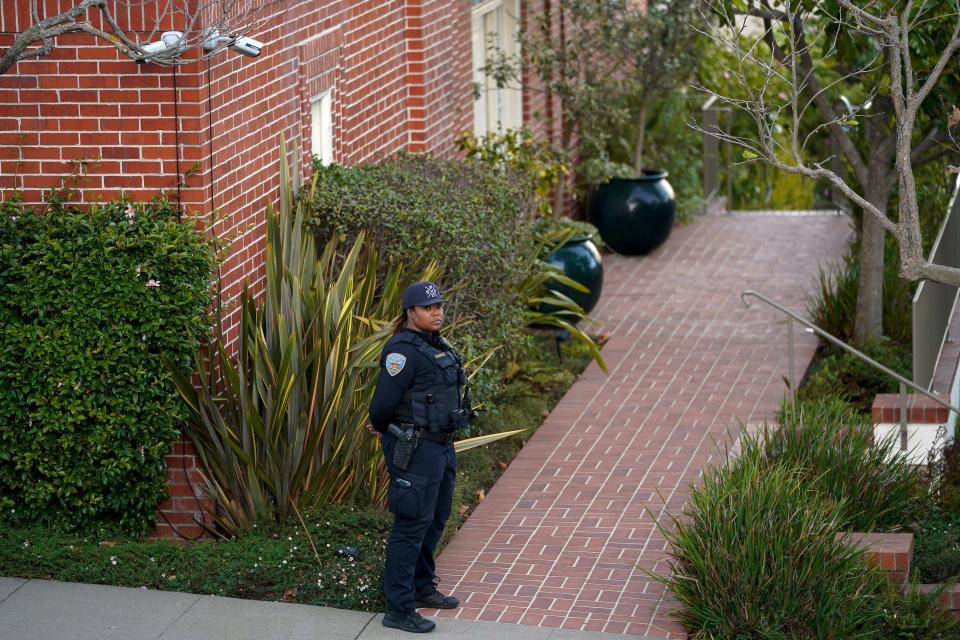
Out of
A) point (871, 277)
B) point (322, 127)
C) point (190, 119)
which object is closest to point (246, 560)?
point (190, 119)

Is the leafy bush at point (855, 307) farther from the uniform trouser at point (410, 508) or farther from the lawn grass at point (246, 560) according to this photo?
the uniform trouser at point (410, 508)

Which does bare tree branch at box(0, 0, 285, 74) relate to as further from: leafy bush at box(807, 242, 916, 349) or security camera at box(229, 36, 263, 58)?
leafy bush at box(807, 242, 916, 349)

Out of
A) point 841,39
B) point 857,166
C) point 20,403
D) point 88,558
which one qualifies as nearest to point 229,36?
point 20,403

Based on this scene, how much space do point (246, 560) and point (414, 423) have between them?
136cm

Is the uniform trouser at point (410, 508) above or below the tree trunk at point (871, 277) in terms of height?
above

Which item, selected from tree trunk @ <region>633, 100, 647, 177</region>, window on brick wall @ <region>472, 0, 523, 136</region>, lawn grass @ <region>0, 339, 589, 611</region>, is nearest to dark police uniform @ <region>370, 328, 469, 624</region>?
lawn grass @ <region>0, 339, 589, 611</region>

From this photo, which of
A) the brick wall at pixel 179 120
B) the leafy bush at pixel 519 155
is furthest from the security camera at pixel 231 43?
the leafy bush at pixel 519 155

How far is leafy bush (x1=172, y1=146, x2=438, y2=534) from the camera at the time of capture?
8.40m

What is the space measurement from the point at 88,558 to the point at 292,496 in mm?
1180

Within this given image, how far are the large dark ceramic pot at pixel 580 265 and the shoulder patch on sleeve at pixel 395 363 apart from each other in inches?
242

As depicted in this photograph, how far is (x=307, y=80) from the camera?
1048 cm

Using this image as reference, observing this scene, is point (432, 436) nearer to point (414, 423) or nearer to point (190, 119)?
point (414, 423)

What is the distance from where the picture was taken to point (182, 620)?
7531 millimetres

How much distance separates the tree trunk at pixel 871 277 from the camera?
12.3m
